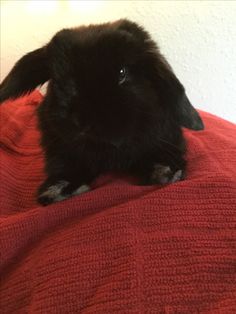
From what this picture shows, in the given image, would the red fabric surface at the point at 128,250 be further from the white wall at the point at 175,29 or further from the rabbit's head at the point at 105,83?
the white wall at the point at 175,29

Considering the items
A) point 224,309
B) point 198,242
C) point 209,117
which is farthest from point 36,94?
point 224,309

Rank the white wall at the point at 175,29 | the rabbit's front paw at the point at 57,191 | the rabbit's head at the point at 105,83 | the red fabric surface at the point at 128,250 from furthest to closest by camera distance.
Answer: the white wall at the point at 175,29 < the rabbit's front paw at the point at 57,191 < the rabbit's head at the point at 105,83 < the red fabric surface at the point at 128,250

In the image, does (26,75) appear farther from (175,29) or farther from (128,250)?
(175,29)

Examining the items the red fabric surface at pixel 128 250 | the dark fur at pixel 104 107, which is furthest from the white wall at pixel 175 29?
the red fabric surface at pixel 128 250

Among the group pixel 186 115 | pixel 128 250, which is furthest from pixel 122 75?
pixel 128 250

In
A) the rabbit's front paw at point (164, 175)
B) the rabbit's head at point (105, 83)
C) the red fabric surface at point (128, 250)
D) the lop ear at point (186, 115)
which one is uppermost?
the rabbit's head at point (105, 83)

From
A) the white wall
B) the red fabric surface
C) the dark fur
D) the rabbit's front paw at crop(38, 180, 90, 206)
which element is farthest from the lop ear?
the white wall

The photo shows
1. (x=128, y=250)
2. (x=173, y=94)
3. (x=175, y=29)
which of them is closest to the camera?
(x=128, y=250)

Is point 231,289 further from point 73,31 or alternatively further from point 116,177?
point 73,31
